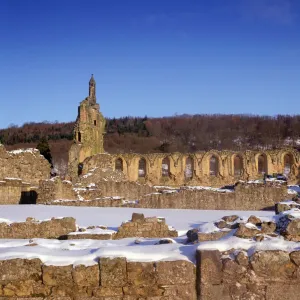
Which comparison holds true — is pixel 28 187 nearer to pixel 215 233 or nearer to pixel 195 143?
pixel 215 233

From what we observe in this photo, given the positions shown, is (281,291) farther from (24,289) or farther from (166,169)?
(166,169)

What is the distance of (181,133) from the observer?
328 feet

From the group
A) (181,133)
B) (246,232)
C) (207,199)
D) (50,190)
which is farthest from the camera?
(181,133)

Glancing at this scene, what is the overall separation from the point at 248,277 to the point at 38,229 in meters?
6.49

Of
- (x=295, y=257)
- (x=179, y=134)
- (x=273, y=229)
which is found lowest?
(x=295, y=257)

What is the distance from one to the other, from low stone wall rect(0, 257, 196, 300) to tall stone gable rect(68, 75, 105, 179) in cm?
2464

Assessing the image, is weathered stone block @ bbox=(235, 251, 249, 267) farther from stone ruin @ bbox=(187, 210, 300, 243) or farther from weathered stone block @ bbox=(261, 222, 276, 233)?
weathered stone block @ bbox=(261, 222, 276, 233)

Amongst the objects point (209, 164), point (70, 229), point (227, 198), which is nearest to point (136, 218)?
point (70, 229)

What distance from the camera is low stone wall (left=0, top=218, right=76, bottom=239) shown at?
925 cm

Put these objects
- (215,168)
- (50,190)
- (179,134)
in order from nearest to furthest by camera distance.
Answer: (50,190)
(215,168)
(179,134)

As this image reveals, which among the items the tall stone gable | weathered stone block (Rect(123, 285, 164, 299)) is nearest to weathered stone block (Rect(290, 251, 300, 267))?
weathered stone block (Rect(123, 285, 164, 299))

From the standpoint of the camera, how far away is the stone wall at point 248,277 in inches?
154

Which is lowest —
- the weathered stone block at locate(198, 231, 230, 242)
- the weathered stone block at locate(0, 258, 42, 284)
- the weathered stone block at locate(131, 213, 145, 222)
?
the weathered stone block at locate(131, 213, 145, 222)

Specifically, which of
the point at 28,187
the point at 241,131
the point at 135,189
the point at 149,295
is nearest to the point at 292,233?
the point at 149,295
